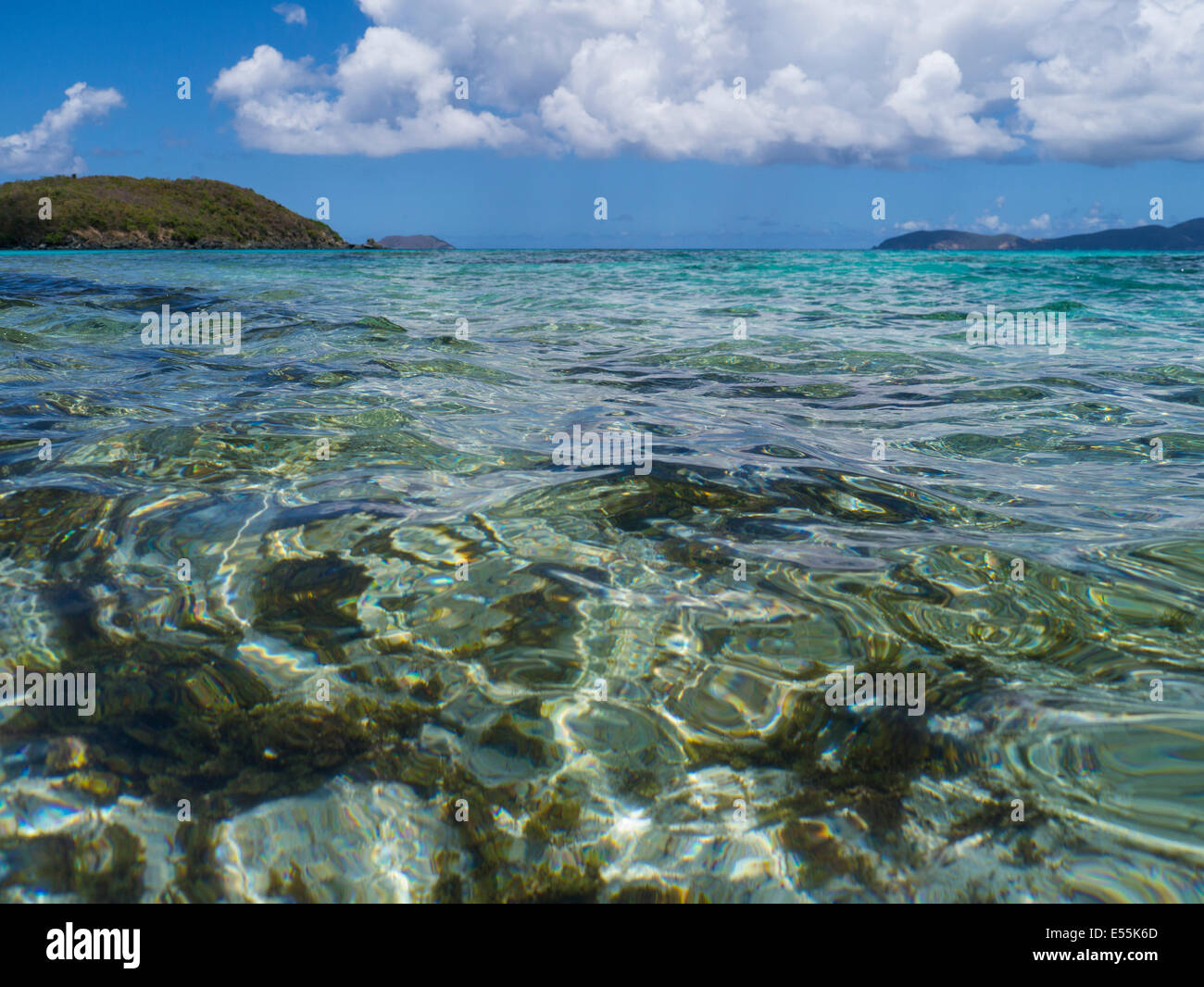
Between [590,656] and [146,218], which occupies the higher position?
[146,218]

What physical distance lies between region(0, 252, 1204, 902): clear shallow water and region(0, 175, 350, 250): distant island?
335ft

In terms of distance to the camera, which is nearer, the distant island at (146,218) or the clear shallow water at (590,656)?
the clear shallow water at (590,656)

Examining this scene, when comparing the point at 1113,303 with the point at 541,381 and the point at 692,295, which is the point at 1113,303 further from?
the point at 541,381

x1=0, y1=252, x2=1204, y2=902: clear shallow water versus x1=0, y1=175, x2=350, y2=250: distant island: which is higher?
x1=0, y1=175, x2=350, y2=250: distant island

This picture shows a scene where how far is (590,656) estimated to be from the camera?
95.2 inches

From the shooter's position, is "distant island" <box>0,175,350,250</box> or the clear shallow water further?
"distant island" <box>0,175,350,250</box>

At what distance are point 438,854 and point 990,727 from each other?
1.58m

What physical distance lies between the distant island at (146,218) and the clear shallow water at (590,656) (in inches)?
4018

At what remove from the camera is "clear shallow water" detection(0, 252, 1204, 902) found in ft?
5.76

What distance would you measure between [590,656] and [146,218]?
13285 cm

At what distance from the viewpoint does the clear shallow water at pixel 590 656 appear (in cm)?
175

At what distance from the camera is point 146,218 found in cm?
10825

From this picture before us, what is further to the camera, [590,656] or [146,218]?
[146,218]
